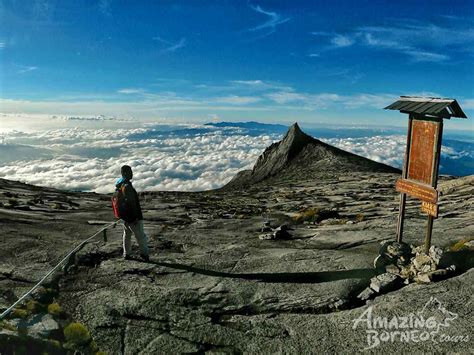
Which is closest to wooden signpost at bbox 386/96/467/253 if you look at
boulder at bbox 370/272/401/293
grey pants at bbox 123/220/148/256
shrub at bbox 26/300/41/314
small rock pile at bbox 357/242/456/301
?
small rock pile at bbox 357/242/456/301

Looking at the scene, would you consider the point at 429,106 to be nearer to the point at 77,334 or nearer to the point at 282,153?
the point at 77,334

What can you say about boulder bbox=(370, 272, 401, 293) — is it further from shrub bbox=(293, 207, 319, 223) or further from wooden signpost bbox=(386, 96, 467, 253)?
shrub bbox=(293, 207, 319, 223)

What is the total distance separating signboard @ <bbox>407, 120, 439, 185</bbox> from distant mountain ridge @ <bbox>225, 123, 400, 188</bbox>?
46597 millimetres

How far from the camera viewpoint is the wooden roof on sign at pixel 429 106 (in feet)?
39.5

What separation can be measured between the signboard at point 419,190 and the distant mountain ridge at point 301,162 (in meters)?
46.1

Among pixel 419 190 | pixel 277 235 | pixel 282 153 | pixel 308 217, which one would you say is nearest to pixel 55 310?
pixel 277 235

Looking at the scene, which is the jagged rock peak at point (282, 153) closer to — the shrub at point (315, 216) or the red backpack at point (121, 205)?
the shrub at point (315, 216)

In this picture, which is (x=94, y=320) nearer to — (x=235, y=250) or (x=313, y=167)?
(x=235, y=250)

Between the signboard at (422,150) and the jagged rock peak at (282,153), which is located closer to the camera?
the signboard at (422,150)

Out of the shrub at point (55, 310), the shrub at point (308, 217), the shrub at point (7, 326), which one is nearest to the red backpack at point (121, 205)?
the shrub at point (55, 310)

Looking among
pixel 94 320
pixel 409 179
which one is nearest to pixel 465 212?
pixel 409 179

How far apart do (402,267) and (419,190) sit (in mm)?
3189

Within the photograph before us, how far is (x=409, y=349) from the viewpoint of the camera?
27.1ft

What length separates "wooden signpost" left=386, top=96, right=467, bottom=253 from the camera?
12.5 meters
